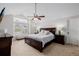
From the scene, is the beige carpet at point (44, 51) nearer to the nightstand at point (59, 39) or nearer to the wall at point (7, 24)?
the nightstand at point (59, 39)

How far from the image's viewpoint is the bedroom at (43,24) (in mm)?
2125

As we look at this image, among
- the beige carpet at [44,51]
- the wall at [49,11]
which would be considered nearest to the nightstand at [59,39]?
the beige carpet at [44,51]

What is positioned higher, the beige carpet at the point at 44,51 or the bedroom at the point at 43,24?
the bedroom at the point at 43,24

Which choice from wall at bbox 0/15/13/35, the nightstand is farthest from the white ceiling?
the nightstand

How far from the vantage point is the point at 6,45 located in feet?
7.11

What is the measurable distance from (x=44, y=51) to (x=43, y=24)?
610mm

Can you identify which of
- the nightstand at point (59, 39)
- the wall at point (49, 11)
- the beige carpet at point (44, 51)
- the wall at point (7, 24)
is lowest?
the beige carpet at point (44, 51)

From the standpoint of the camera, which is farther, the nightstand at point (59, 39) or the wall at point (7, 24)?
the nightstand at point (59, 39)

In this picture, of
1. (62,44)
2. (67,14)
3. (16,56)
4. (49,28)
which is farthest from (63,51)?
(16,56)

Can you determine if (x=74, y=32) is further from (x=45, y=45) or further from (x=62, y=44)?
(x=45, y=45)

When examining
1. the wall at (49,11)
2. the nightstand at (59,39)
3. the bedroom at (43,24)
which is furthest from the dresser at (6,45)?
the nightstand at (59,39)

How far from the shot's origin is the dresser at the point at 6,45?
6.95ft

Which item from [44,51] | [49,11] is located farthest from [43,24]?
[44,51]

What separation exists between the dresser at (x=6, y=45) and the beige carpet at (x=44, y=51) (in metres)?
0.09
